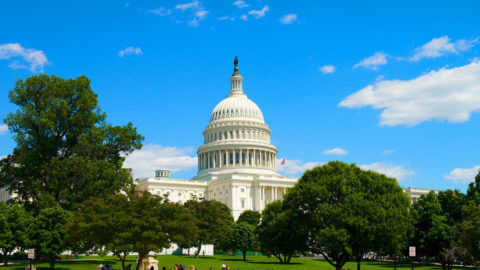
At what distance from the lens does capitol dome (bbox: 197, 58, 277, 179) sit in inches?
6265

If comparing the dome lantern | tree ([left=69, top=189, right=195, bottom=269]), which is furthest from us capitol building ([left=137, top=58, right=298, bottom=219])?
tree ([left=69, top=189, right=195, bottom=269])

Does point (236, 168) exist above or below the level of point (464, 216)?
above

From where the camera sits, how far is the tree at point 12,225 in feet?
194

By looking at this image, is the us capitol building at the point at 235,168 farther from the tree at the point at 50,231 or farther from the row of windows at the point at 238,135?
the tree at the point at 50,231

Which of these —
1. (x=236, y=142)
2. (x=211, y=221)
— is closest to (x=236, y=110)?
(x=236, y=142)

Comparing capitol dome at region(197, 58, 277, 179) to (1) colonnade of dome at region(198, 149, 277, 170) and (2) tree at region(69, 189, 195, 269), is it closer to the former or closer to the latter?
(1) colonnade of dome at region(198, 149, 277, 170)

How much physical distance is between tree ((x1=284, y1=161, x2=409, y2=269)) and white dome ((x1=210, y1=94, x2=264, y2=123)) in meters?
112

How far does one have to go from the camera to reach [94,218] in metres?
47.8

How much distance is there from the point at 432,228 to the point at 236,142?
326 ft

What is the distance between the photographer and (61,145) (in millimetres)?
64375

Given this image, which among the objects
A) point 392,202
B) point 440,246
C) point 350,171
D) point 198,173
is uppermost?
point 198,173

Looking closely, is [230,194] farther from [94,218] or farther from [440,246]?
[94,218]

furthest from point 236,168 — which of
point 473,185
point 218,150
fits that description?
point 473,185

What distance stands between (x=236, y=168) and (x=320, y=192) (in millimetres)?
106241
